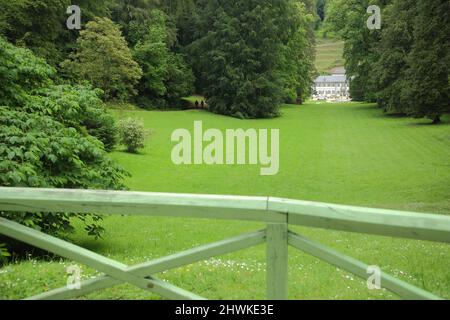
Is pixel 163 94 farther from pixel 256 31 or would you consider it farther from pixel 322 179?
pixel 322 179

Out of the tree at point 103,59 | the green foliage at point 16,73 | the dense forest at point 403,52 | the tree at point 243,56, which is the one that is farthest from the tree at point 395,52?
the green foliage at point 16,73

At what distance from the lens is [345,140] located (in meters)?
36.1

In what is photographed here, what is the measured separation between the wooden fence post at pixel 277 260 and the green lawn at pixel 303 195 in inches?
57.9

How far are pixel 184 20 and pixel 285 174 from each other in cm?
4353

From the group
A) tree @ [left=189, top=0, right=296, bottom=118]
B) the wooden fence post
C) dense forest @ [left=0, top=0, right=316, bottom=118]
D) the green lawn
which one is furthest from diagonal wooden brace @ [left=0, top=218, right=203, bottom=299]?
tree @ [left=189, top=0, right=296, bottom=118]

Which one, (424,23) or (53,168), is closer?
(53,168)

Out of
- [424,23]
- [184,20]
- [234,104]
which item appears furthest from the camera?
[184,20]

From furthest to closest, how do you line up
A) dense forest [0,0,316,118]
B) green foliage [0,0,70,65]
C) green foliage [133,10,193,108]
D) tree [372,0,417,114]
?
dense forest [0,0,316,118] → green foliage [133,10,193,108] → tree [372,0,417,114] → green foliage [0,0,70,65]

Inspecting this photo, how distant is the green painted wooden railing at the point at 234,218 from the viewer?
8.83 ft

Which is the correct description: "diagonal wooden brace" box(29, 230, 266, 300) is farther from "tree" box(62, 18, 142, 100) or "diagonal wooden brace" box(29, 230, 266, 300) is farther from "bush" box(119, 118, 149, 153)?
"tree" box(62, 18, 142, 100)

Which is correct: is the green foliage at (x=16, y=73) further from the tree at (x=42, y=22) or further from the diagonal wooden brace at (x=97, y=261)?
the tree at (x=42, y=22)

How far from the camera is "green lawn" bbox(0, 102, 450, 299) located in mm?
5012
